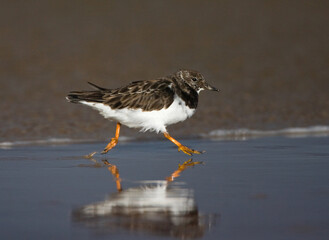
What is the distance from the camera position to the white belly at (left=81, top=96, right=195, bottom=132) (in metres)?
8.80

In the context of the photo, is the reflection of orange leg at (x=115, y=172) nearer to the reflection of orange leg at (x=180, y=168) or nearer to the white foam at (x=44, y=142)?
the reflection of orange leg at (x=180, y=168)

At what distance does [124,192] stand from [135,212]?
769 millimetres

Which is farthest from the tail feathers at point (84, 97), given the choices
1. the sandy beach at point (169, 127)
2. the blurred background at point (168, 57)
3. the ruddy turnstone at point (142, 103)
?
the blurred background at point (168, 57)

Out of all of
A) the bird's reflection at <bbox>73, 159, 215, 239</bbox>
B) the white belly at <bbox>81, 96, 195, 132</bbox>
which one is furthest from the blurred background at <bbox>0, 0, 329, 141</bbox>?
the bird's reflection at <bbox>73, 159, 215, 239</bbox>

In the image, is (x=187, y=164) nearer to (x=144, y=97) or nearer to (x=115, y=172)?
(x=115, y=172)

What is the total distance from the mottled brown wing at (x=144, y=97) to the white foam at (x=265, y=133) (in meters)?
1.51

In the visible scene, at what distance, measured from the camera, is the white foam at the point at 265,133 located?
396 inches

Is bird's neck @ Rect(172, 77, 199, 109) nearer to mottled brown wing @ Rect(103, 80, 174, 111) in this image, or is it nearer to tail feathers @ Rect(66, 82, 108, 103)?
mottled brown wing @ Rect(103, 80, 174, 111)

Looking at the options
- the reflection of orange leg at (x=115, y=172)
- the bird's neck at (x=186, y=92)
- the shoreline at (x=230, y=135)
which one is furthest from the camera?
the shoreline at (x=230, y=135)

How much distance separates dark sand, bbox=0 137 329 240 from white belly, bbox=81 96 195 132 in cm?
35

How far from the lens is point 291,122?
434 inches

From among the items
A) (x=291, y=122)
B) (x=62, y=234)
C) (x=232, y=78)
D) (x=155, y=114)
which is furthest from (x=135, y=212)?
(x=232, y=78)

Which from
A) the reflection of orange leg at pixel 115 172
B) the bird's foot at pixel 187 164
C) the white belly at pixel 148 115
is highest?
the white belly at pixel 148 115

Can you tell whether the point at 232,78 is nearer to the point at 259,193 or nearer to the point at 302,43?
the point at 302,43
